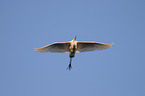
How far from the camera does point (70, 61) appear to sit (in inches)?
787

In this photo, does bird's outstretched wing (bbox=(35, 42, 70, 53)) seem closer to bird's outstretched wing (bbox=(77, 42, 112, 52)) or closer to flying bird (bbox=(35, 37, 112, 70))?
flying bird (bbox=(35, 37, 112, 70))

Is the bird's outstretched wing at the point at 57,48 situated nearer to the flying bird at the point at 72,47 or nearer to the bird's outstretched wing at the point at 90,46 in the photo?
the flying bird at the point at 72,47

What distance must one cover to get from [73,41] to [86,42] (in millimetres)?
1285

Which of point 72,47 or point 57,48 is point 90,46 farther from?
point 57,48

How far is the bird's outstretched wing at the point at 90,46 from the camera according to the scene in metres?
19.8

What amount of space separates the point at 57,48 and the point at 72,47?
66.0 inches

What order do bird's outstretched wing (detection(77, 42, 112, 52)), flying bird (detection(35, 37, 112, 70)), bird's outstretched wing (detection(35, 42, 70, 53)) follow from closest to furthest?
flying bird (detection(35, 37, 112, 70)) → bird's outstretched wing (detection(35, 42, 70, 53)) → bird's outstretched wing (detection(77, 42, 112, 52))

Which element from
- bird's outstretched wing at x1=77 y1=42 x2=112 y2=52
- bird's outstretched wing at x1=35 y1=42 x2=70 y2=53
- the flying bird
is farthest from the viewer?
bird's outstretched wing at x1=77 y1=42 x2=112 y2=52

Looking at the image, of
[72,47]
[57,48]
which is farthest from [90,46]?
[57,48]

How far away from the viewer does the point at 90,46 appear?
2011 centimetres

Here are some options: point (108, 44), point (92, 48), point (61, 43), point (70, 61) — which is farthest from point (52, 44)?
point (108, 44)

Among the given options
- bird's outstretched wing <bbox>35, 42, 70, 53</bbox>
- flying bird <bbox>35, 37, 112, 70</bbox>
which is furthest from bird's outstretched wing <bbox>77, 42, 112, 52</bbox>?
bird's outstretched wing <bbox>35, 42, 70, 53</bbox>

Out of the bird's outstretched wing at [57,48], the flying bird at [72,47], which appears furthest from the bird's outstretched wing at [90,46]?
the bird's outstretched wing at [57,48]

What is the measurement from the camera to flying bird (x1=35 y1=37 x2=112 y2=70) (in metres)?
18.9
